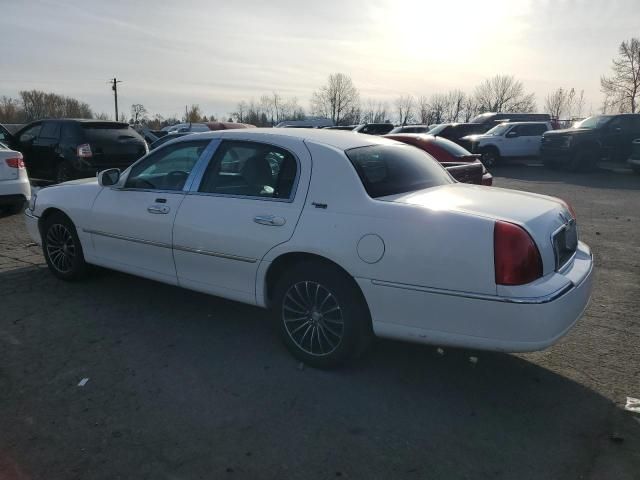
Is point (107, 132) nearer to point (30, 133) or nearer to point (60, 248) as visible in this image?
point (30, 133)

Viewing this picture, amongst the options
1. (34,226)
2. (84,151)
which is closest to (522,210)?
(34,226)

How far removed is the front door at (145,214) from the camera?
4.25 metres

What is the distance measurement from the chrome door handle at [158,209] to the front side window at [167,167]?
7.4 inches

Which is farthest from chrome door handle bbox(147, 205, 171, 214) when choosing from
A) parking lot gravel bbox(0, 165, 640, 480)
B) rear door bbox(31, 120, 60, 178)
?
rear door bbox(31, 120, 60, 178)

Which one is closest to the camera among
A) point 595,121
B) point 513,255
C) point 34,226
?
point 513,255

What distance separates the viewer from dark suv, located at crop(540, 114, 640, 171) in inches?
708

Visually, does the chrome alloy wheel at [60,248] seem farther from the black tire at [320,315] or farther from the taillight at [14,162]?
the taillight at [14,162]

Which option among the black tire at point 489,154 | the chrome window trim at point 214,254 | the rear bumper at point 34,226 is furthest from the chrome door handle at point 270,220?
the black tire at point 489,154

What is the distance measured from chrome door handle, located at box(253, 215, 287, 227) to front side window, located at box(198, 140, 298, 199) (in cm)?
18

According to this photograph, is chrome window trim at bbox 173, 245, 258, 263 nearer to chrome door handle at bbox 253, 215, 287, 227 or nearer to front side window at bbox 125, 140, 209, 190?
chrome door handle at bbox 253, 215, 287, 227

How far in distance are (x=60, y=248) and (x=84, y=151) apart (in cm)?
598

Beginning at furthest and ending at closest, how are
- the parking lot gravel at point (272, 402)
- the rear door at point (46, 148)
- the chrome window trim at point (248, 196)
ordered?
the rear door at point (46, 148) < the chrome window trim at point (248, 196) < the parking lot gravel at point (272, 402)

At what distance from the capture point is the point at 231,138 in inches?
163

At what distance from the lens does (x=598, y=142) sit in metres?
18.0
